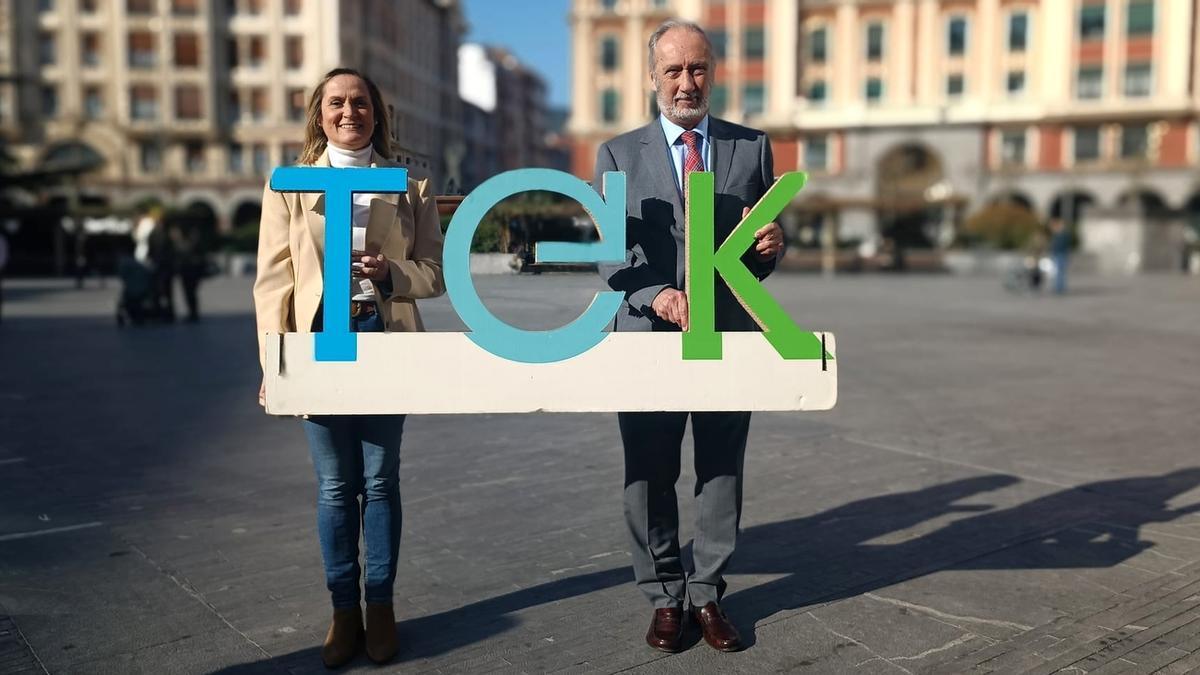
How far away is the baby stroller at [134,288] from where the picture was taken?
1592 cm

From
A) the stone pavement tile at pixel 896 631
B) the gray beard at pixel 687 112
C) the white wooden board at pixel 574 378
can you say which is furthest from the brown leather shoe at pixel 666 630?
the gray beard at pixel 687 112

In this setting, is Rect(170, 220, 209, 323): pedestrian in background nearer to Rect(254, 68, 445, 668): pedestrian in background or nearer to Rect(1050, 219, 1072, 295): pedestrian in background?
Rect(254, 68, 445, 668): pedestrian in background

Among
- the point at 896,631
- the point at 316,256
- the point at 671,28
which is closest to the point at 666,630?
the point at 896,631

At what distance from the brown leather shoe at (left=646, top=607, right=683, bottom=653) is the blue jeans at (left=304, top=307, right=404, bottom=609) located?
33.7 inches

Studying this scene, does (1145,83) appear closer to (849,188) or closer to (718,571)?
(849,188)

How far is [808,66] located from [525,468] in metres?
54.7

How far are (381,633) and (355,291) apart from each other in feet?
3.53

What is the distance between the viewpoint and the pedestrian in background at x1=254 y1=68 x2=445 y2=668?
3283 mm

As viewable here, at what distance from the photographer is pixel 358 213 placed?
3.31 m

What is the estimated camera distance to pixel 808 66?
189 feet

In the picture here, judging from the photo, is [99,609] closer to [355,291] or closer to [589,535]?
[355,291]

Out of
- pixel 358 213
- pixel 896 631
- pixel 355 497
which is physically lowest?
pixel 896 631

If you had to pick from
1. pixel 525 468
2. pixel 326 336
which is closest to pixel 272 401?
pixel 326 336

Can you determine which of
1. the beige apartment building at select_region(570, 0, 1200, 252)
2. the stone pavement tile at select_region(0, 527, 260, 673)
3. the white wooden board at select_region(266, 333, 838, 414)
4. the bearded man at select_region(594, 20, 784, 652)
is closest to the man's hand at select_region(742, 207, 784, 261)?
the bearded man at select_region(594, 20, 784, 652)
